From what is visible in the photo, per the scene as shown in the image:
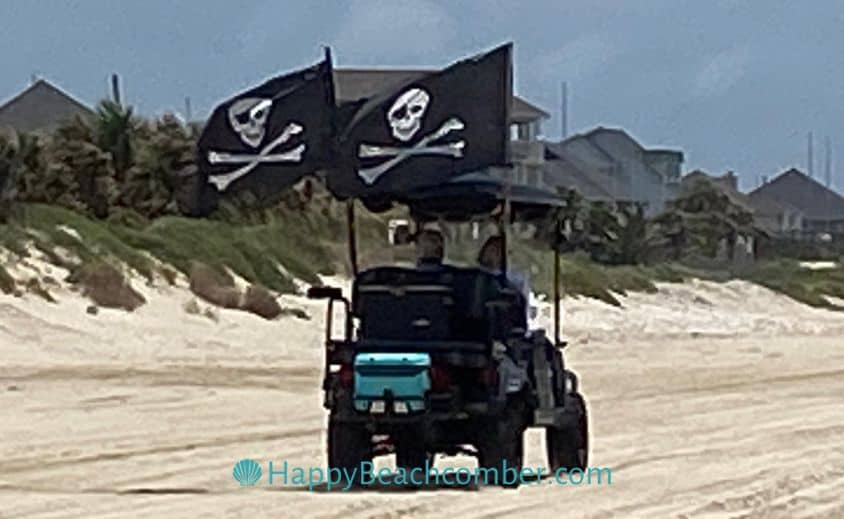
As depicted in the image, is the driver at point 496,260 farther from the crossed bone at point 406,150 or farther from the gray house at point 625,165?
the gray house at point 625,165

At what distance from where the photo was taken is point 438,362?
1280 cm

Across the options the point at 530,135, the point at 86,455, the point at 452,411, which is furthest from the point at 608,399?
the point at 530,135

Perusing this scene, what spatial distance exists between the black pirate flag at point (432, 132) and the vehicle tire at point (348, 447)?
1.48m

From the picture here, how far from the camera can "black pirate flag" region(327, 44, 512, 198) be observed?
1290 centimetres

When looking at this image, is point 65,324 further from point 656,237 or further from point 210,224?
point 656,237

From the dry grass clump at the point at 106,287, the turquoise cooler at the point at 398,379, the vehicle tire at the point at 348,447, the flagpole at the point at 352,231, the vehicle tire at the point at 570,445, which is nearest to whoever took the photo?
the turquoise cooler at the point at 398,379

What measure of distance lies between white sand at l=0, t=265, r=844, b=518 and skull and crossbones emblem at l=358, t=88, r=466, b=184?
6.63ft

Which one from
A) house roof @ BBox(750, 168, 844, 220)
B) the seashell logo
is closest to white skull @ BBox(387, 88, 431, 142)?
the seashell logo

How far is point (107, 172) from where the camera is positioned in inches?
1678

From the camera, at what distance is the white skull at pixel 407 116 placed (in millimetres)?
12977

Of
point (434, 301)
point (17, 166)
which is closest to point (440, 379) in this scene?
point (434, 301)

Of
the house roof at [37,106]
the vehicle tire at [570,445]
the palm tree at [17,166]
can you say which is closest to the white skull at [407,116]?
the vehicle tire at [570,445]

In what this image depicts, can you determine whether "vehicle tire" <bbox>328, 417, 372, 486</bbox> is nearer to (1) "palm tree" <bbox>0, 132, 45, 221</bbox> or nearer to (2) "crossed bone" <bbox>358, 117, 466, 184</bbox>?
(2) "crossed bone" <bbox>358, 117, 466, 184</bbox>

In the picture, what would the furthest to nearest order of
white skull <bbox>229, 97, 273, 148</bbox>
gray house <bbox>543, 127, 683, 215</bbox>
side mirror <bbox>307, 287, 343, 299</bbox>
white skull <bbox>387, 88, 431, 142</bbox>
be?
gray house <bbox>543, 127, 683, 215</bbox>, white skull <bbox>229, 97, 273, 148</bbox>, white skull <bbox>387, 88, 431, 142</bbox>, side mirror <bbox>307, 287, 343, 299</bbox>
